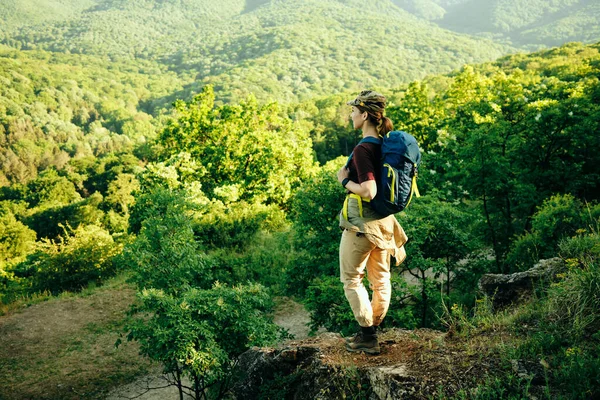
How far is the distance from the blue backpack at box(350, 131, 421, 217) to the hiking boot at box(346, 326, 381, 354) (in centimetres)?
135

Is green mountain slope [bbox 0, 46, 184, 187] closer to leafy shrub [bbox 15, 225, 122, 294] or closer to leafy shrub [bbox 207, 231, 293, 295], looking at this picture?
leafy shrub [bbox 15, 225, 122, 294]

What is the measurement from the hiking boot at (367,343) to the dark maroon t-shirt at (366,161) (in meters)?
1.65

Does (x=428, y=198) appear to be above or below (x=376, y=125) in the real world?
below

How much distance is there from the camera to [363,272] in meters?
Result: 4.38

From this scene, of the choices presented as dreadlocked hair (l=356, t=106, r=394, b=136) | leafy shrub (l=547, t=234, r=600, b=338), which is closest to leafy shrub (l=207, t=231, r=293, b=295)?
dreadlocked hair (l=356, t=106, r=394, b=136)

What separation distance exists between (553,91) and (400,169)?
1477cm

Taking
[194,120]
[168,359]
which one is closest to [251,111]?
[194,120]

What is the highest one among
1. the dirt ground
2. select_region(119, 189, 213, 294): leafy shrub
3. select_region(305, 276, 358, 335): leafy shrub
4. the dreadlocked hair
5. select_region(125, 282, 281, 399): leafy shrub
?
the dreadlocked hair

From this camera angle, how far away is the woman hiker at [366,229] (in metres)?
3.92

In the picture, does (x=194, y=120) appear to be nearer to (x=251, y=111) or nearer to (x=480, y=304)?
(x=251, y=111)

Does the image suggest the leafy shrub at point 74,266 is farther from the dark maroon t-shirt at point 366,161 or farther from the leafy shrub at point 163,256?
the dark maroon t-shirt at point 366,161

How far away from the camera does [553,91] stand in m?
15.5

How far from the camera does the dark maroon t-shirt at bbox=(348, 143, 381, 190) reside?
385cm

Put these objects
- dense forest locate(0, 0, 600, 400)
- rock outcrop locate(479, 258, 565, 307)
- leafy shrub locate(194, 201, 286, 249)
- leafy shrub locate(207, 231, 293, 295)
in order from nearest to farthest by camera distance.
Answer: dense forest locate(0, 0, 600, 400) < rock outcrop locate(479, 258, 565, 307) < leafy shrub locate(207, 231, 293, 295) < leafy shrub locate(194, 201, 286, 249)
